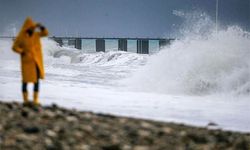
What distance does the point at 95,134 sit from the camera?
23.3ft

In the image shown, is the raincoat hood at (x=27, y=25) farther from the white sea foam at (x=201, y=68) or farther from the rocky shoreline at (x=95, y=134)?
the white sea foam at (x=201, y=68)

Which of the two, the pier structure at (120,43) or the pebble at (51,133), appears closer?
the pebble at (51,133)

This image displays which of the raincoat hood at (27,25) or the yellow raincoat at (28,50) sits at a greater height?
the raincoat hood at (27,25)

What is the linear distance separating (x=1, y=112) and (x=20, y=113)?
38 centimetres

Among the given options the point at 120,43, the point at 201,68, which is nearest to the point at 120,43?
the point at 120,43

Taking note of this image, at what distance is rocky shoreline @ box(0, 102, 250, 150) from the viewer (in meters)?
6.63

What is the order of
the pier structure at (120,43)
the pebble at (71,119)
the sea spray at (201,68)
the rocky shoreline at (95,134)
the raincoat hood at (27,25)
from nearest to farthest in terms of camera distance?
the rocky shoreline at (95,134) < the pebble at (71,119) < the raincoat hood at (27,25) < the sea spray at (201,68) < the pier structure at (120,43)

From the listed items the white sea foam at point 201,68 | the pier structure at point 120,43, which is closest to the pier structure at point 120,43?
the pier structure at point 120,43

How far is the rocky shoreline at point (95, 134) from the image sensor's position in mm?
6633

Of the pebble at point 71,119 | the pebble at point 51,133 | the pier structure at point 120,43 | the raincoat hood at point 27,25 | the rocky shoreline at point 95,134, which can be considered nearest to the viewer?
the rocky shoreline at point 95,134

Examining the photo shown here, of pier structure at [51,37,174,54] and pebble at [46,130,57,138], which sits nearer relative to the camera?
pebble at [46,130,57,138]

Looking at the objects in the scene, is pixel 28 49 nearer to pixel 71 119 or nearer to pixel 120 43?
pixel 71 119

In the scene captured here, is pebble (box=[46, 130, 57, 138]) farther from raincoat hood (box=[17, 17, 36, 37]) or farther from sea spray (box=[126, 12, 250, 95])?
sea spray (box=[126, 12, 250, 95])

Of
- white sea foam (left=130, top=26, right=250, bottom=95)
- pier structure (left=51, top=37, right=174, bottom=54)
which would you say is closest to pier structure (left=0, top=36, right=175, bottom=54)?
pier structure (left=51, top=37, right=174, bottom=54)
